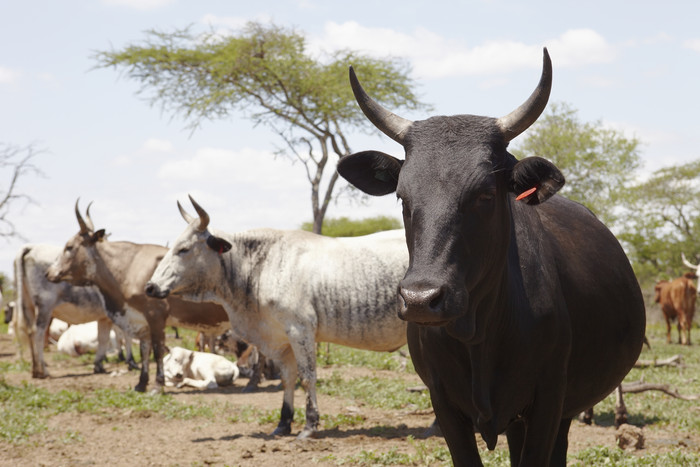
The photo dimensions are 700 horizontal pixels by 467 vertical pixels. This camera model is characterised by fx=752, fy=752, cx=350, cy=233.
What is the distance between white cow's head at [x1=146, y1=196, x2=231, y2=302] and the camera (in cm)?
887

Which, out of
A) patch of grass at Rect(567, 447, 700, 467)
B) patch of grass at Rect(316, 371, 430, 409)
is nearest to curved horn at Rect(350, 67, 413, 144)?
patch of grass at Rect(567, 447, 700, 467)

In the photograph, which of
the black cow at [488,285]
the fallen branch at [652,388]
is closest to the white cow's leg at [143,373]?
the fallen branch at [652,388]

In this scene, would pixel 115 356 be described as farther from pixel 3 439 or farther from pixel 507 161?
pixel 507 161

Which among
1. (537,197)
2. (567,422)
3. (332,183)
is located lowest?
(567,422)

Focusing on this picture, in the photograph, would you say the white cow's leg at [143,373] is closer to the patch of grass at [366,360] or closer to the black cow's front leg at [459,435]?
the patch of grass at [366,360]

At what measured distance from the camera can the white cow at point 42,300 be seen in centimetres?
1423

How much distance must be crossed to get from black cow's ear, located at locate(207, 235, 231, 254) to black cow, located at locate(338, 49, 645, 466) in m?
5.07

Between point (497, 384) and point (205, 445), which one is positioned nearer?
point (497, 384)

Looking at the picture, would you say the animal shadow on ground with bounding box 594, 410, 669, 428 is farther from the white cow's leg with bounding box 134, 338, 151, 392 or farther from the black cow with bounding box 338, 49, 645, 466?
the white cow's leg with bounding box 134, 338, 151, 392

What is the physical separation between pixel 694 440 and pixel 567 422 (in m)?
3.61

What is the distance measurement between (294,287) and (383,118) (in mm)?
5103

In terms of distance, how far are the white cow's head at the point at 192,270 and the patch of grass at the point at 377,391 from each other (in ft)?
8.60

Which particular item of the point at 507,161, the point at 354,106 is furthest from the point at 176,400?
the point at 354,106

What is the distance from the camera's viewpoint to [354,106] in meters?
23.6
